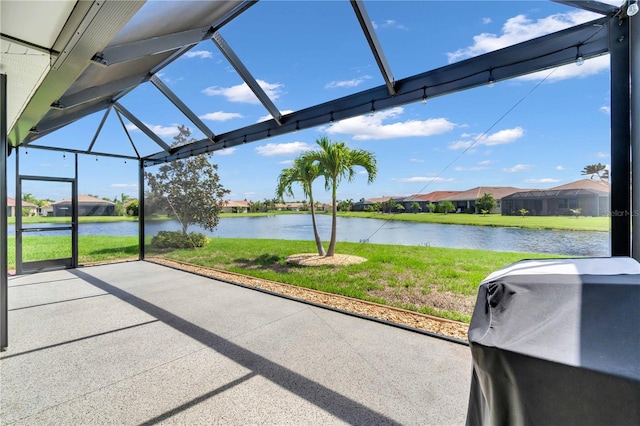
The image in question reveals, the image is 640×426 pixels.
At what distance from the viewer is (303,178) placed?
457cm

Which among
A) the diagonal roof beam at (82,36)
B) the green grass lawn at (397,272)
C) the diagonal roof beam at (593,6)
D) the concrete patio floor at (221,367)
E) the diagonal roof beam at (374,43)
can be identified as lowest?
the concrete patio floor at (221,367)

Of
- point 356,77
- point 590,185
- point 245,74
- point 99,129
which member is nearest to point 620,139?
point 590,185

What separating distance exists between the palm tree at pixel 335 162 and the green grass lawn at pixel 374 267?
0.57m

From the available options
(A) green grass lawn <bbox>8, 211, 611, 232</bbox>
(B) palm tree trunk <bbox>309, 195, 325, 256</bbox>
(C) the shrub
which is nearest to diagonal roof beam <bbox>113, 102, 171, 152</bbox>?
(C) the shrub

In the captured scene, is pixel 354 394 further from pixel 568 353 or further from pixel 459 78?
pixel 459 78

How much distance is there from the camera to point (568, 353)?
29.7 inches

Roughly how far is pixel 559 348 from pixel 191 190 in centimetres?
660

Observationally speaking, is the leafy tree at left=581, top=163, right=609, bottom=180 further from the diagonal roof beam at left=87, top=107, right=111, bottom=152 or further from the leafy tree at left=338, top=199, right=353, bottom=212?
the diagonal roof beam at left=87, top=107, right=111, bottom=152

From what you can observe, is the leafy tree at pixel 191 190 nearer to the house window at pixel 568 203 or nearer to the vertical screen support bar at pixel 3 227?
the vertical screen support bar at pixel 3 227

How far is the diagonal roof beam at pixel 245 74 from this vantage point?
309cm

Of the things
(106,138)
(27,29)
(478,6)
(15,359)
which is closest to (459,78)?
(478,6)

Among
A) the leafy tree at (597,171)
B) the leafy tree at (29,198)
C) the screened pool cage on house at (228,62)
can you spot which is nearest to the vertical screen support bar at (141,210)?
the leafy tree at (29,198)

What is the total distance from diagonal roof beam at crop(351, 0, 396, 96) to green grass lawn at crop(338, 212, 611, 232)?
1479 mm

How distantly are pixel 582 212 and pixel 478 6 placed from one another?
197 cm
